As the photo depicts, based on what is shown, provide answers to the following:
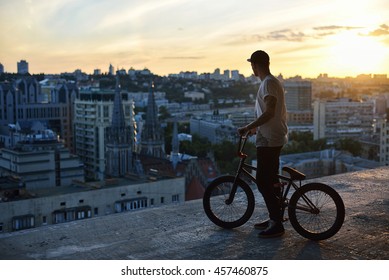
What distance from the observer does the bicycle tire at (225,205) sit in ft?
6.94

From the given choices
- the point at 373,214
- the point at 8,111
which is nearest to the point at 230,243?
the point at 373,214

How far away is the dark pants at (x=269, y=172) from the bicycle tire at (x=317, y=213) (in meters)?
0.06

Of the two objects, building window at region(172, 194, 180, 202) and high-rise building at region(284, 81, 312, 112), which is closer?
building window at region(172, 194, 180, 202)

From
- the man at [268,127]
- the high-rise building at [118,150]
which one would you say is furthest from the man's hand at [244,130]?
the high-rise building at [118,150]

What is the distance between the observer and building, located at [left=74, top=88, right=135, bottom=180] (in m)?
21.1

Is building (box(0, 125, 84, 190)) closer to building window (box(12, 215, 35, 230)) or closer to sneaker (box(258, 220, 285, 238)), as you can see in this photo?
building window (box(12, 215, 35, 230))

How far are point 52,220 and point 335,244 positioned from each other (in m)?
7.03

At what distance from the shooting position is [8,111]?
20.9 metres

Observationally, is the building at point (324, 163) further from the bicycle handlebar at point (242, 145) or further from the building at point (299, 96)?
the building at point (299, 96)

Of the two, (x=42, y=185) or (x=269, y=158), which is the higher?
(x=269, y=158)

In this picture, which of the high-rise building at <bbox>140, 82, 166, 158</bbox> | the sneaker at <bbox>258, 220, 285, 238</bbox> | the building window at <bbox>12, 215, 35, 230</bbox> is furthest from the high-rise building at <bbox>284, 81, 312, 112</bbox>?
the sneaker at <bbox>258, 220, 285, 238</bbox>
